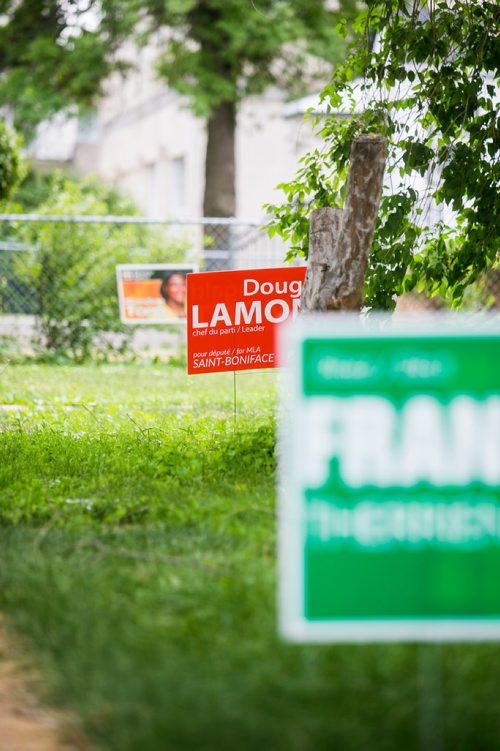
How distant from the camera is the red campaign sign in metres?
7.23

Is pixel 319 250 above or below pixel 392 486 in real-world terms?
above

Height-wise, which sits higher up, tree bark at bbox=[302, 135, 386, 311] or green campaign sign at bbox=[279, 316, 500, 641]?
tree bark at bbox=[302, 135, 386, 311]

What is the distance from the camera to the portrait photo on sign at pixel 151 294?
13828 mm

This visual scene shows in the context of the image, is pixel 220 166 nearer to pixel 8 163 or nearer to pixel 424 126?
pixel 8 163

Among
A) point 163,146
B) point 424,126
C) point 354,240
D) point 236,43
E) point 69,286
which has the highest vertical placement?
point 163,146

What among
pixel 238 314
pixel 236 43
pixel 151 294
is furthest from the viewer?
pixel 236 43

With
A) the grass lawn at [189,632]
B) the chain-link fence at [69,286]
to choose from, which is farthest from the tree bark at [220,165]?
the grass lawn at [189,632]

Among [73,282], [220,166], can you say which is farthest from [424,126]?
[220,166]

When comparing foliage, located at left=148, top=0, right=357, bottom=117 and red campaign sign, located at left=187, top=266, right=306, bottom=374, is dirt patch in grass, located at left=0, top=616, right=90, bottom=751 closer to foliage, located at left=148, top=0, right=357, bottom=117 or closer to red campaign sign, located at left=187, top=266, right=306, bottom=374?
red campaign sign, located at left=187, top=266, right=306, bottom=374

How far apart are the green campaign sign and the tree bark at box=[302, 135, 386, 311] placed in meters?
2.58

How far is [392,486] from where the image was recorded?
110 inches

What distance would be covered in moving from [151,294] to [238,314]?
6.67 meters

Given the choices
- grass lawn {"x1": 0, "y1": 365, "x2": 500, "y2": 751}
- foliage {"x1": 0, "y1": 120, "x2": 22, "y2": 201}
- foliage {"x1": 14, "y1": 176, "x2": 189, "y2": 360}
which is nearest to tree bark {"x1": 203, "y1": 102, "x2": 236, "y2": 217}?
foliage {"x1": 14, "y1": 176, "x2": 189, "y2": 360}

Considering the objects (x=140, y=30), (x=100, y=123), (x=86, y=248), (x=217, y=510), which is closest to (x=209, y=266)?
(x=86, y=248)
